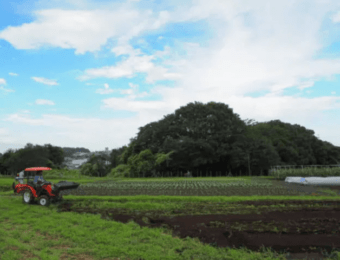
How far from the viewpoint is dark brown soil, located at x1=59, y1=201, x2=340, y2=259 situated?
22.3ft

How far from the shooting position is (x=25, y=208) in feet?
38.6

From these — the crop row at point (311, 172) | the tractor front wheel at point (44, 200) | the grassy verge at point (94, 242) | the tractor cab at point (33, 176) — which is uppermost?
the tractor cab at point (33, 176)

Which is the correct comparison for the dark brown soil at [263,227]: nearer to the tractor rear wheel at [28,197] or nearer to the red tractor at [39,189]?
the red tractor at [39,189]

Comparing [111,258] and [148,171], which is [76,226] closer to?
[111,258]

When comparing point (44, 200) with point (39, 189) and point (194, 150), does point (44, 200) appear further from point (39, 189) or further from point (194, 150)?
point (194, 150)

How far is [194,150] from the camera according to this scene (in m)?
42.7

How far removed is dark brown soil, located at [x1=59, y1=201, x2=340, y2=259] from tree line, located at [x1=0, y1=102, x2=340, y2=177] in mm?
30685

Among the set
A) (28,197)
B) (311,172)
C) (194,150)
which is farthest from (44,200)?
(194,150)

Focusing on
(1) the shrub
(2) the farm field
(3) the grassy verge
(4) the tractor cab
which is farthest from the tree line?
(3) the grassy verge

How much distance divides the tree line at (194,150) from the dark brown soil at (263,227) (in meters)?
30.7

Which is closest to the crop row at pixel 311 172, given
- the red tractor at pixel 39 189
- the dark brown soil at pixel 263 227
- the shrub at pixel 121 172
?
the dark brown soil at pixel 263 227

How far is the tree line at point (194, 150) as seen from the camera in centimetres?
4253

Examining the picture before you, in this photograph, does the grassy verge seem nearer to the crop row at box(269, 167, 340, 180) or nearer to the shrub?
the crop row at box(269, 167, 340, 180)

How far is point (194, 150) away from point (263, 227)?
1344 inches
